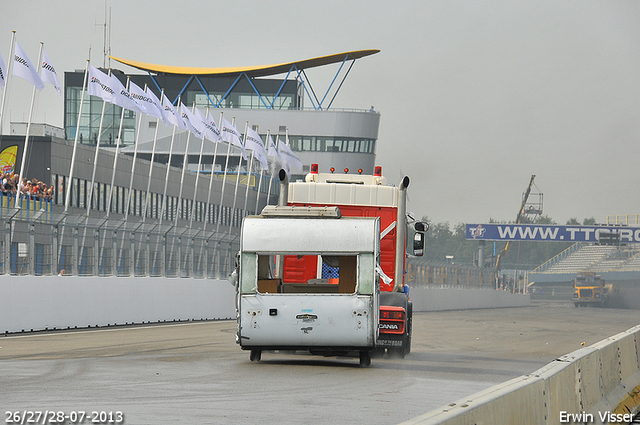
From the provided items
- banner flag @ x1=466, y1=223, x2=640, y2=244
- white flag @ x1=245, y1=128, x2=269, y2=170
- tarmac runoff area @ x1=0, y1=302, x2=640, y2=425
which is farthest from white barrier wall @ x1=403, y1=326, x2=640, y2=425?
banner flag @ x1=466, y1=223, x2=640, y2=244

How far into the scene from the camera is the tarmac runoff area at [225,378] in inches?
378

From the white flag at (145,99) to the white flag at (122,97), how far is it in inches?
11.5

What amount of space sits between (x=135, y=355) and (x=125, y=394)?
19.9 feet

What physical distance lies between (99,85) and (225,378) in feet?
76.0

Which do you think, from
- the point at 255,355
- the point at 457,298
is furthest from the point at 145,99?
the point at 457,298

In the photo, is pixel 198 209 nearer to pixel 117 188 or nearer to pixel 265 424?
pixel 117 188

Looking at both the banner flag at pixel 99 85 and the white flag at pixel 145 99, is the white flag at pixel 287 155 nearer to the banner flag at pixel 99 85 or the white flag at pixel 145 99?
the white flag at pixel 145 99

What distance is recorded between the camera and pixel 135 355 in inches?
656

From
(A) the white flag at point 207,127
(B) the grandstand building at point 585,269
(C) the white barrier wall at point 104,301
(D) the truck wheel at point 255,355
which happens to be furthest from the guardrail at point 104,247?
(B) the grandstand building at point 585,269

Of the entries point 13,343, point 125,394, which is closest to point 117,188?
point 13,343

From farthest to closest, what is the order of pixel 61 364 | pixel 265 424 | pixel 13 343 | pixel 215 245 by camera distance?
pixel 215 245
pixel 13 343
pixel 61 364
pixel 265 424

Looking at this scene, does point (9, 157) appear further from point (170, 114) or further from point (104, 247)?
point (104, 247)

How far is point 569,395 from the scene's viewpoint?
27.4ft

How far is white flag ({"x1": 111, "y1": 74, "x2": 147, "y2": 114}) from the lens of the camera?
1395 inches
